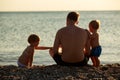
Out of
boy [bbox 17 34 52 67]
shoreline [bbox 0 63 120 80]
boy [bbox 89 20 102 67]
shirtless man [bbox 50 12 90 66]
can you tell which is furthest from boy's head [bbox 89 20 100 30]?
boy [bbox 17 34 52 67]

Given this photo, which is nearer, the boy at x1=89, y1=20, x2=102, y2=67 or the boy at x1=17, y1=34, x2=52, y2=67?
the boy at x1=89, y1=20, x2=102, y2=67

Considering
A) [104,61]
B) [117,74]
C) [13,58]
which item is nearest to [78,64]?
[117,74]

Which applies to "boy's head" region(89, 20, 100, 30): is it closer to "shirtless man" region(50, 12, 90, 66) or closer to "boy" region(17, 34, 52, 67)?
"shirtless man" region(50, 12, 90, 66)

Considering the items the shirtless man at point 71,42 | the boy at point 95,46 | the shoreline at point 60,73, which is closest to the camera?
the shoreline at point 60,73

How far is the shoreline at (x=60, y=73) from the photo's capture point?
8.65m

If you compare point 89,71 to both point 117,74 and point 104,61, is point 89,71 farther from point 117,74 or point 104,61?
point 104,61

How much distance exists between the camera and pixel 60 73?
893 cm

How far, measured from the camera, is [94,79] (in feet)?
28.1

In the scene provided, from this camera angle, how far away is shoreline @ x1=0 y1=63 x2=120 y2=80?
28.4ft

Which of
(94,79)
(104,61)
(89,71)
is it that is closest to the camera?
(94,79)

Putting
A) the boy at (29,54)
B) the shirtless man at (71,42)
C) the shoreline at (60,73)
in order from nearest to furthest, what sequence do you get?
the shoreline at (60,73), the shirtless man at (71,42), the boy at (29,54)

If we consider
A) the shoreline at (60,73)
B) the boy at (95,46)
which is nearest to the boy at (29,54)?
the shoreline at (60,73)

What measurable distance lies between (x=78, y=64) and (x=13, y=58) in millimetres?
8899

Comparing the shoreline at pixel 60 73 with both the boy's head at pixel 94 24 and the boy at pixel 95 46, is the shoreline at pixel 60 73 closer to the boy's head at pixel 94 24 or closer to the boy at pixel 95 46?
the boy at pixel 95 46
